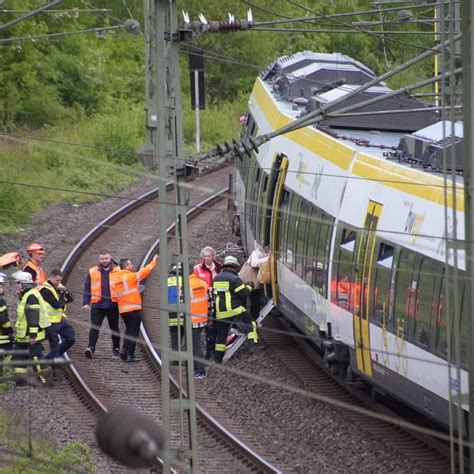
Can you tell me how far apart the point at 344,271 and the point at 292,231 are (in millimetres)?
2872

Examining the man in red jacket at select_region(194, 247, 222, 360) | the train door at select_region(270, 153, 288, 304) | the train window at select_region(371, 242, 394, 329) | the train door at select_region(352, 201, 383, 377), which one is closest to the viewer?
the train window at select_region(371, 242, 394, 329)

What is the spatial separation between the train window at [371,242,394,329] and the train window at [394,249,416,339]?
0.25 meters

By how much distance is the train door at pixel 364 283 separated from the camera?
14133mm

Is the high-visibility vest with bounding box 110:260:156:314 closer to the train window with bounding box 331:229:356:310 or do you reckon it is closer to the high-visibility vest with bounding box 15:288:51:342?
the high-visibility vest with bounding box 15:288:51:342

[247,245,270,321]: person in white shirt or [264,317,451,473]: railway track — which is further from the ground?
[247,245,270,321]: person in white shirt

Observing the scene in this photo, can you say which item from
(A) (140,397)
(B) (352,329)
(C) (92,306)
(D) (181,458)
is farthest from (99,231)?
(D) (181,458)

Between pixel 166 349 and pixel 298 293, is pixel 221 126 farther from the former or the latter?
pixel 166 349

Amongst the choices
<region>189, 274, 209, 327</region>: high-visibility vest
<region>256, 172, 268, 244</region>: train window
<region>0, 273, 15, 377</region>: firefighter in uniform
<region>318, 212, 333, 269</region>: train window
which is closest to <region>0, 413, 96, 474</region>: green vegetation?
<region>0, 273, 15, 377</region>: firefighter in uniform

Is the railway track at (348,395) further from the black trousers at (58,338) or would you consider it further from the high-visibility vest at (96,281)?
the black trousers at (58,338)

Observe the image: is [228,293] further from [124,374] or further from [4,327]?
[4,327]

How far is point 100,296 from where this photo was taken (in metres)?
18.0

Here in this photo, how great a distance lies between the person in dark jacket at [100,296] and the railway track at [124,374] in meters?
0.45

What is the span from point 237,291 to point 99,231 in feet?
28.9

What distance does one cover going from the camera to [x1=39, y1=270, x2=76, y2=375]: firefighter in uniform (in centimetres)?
1653
